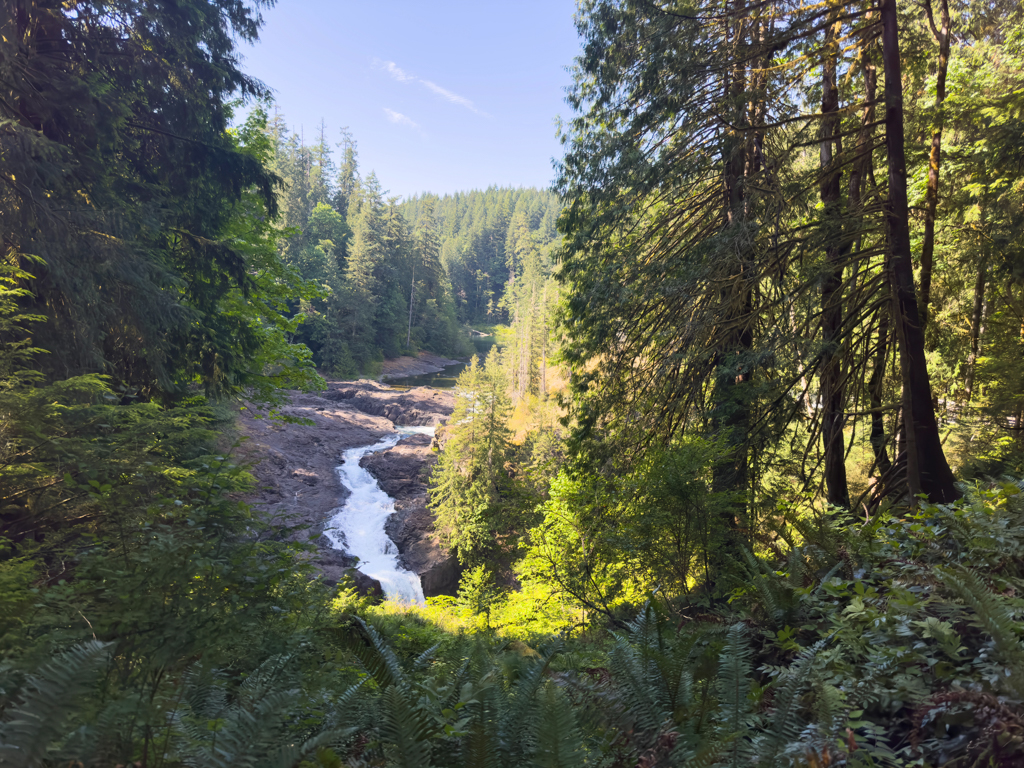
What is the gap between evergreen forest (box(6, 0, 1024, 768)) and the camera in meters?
1.91

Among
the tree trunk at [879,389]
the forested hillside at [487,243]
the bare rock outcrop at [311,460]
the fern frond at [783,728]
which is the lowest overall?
the bare rock outcrop at [311,460]

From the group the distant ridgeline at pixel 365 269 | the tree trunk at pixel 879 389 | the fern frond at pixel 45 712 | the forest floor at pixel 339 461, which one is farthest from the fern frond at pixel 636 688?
the distant ridgeline at pixel 365 269

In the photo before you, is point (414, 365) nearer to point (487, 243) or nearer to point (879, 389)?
point (879, 389)

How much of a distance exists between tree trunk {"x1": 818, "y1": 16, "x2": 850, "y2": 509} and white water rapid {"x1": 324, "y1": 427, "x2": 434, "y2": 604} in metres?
15.2

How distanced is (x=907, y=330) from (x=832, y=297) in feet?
3.55

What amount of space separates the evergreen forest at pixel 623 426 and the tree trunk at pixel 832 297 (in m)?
0.08

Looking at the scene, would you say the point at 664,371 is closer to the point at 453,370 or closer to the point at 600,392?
the point at 600,392

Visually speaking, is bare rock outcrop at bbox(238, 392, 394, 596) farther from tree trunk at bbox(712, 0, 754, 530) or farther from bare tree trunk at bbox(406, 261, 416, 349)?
bare tree trunk at bbox(406, 261, 416, 349)

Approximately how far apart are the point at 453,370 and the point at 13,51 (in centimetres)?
5011

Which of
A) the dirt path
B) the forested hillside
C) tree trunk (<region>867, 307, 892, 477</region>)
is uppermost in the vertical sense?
the forested hillside

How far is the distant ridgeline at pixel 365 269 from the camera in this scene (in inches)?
1837

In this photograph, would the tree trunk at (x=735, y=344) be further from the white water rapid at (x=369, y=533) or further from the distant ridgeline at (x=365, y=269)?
the distant ridgeline at (x=365, y=269)

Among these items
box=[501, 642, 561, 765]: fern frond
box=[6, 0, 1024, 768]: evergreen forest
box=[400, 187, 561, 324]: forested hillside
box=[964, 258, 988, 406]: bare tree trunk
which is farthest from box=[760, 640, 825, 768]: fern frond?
box=[400, 187, 561, 324]: forested hillside

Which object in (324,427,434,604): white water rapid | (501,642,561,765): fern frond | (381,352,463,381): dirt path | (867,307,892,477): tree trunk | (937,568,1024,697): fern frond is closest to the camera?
(937,568,1024,697): fern frond
